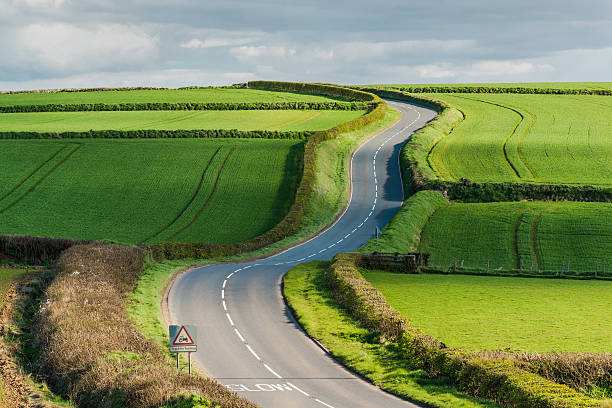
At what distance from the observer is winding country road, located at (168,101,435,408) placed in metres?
24.0

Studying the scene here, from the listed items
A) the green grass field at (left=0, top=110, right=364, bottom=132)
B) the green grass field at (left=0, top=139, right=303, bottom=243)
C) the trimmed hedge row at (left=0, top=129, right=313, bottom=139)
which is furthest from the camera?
the green grass field at (left=0, top=110, right=364, bottom=132)

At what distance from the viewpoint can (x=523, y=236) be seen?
55.8 meters

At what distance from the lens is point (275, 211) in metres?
69.7

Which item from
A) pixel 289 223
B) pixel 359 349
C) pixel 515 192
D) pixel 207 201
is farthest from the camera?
pixel 207 201

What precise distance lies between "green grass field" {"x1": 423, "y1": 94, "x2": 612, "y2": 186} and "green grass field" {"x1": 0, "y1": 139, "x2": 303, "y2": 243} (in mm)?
17929

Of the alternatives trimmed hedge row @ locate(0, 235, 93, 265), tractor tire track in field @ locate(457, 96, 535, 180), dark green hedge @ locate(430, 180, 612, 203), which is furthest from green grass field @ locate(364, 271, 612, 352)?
tractor tire track in field @ locate(457, 96, 535, 180)

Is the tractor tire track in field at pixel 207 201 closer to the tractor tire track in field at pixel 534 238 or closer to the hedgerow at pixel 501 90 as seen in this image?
the tractor tire track in field at pixel 534 238

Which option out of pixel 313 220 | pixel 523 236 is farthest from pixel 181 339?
pixel 313 220

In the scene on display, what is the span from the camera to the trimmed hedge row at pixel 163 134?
308 ft

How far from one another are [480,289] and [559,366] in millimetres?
16273

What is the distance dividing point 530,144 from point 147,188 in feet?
141

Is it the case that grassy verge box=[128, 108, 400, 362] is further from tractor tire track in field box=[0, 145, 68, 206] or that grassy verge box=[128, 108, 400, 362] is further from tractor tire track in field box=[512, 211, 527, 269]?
tractor tire track in field box=[0, 145, 68, 206]

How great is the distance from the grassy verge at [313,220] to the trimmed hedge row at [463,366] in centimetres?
821

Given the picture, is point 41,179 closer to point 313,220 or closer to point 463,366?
point 313,220
